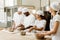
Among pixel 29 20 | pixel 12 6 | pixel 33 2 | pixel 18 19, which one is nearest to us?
pixel 29 20

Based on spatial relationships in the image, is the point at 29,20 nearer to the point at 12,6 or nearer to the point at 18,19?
the point at 18,19

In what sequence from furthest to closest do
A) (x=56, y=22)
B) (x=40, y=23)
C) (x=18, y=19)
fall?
1. (x=18, y=19)
2. (x=40, y=23)
3. (x=56, y=22)

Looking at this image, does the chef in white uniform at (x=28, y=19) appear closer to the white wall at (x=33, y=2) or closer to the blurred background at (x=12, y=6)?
the blurred background at (x=12, y=6)

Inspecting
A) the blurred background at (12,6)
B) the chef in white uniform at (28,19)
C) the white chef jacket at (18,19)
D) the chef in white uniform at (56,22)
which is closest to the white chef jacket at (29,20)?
the chef in white uniform at (28,19)

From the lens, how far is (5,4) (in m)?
6.26

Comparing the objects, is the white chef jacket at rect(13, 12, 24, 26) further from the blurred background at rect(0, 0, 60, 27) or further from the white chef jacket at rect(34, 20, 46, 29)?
the blurred background at rect(0, 0, 60, 27)

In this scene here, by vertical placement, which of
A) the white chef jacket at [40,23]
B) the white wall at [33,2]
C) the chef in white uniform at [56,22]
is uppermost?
the white wall at [33,2]

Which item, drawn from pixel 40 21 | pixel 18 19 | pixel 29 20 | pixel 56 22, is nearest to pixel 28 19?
pixel 29 20

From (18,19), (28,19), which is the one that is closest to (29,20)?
(28,19)

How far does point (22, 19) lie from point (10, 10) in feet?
6.39

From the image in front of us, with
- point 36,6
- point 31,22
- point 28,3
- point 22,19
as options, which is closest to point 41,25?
point 31,22

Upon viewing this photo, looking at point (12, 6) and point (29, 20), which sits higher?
point (12, 6)

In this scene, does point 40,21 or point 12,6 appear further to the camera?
point 12,6

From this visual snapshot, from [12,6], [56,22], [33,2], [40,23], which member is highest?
[33,2]
